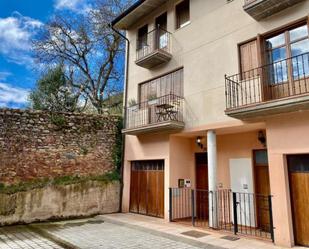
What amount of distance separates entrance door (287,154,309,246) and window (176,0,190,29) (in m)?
6.84

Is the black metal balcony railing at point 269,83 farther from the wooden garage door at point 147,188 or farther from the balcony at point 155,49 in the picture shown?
the wooden garage door at point 147,188

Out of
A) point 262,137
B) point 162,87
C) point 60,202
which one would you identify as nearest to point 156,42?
point 162,87

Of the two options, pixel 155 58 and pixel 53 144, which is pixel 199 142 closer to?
pixel 155 58

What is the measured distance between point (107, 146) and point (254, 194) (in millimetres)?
6885

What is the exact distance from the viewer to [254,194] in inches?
326

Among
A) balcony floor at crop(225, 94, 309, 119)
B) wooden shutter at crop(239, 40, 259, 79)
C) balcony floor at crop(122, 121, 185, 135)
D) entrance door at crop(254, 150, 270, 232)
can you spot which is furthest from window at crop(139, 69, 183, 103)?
entrance door at crop(254, 150, 270, 232)

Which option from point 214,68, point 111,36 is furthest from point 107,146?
point 111,36

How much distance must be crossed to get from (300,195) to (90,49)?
1735cm

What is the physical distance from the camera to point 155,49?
36.8ft

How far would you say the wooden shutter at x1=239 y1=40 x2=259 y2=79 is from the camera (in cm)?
795

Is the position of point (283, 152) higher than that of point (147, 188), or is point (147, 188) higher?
point (283, 152)

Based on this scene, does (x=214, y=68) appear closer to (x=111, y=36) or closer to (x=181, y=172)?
(x=181, y=172)

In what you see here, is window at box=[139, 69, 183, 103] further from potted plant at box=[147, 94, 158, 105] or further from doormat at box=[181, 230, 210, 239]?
doormat at box=[181, 230, 210, 239]

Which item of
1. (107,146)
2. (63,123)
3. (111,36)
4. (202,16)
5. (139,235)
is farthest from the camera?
(111,36)
